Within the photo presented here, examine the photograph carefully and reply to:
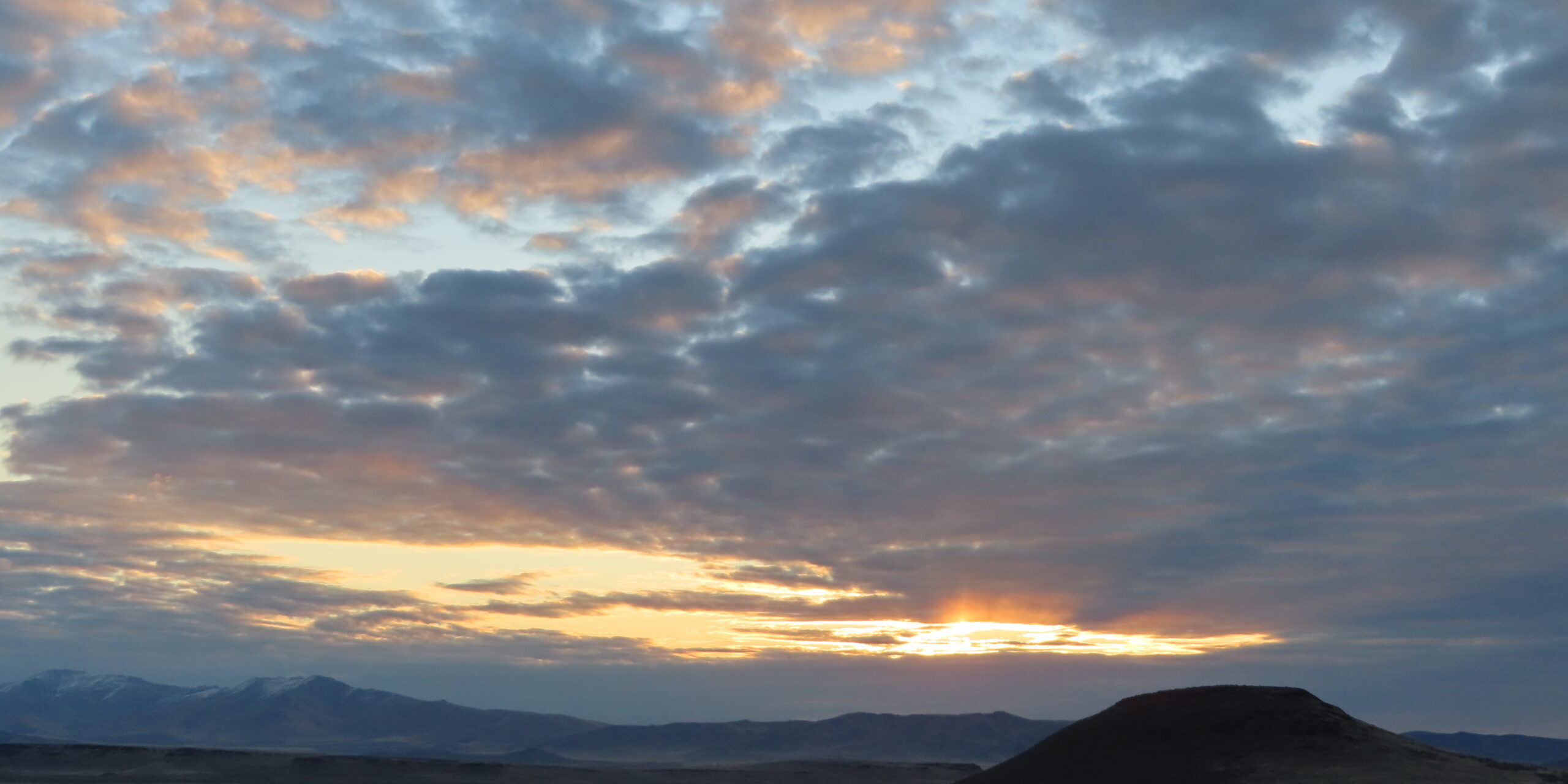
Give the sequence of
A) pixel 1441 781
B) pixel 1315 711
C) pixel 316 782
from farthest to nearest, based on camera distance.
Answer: pixel 316 782 < pixel 1315 711 < pixel 1441 781

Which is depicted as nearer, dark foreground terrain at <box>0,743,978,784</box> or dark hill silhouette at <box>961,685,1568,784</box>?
dark hill silhouette at <box>961,685,1568,784</box>

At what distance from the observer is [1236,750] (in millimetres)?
→ 67812

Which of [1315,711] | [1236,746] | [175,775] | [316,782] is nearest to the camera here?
[1236,746]

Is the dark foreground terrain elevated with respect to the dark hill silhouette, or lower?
lower

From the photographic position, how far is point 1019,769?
247 feet

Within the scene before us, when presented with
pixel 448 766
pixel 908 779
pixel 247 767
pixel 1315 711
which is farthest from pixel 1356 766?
pixel 247 767

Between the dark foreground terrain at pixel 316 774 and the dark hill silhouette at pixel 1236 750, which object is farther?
the dark foreground terrain at pixel 316 774

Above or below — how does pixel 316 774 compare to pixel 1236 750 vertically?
below

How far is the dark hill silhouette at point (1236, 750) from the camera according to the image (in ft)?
209

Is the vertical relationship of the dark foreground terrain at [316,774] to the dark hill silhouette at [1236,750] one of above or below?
below

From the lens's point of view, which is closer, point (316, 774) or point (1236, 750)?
point (1236, 750)

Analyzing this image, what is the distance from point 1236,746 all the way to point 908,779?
13009 centimetres

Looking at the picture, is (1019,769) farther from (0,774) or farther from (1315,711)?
(0,774)

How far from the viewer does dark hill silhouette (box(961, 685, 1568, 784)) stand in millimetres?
63812
